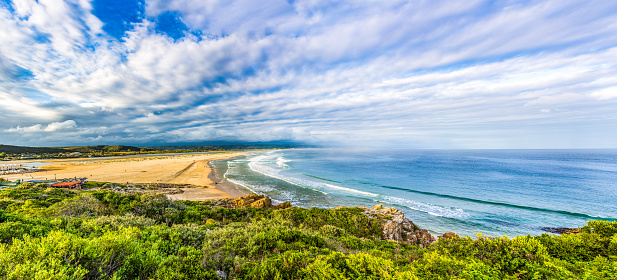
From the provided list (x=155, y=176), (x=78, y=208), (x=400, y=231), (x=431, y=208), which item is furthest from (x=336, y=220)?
(x=155, y=176)

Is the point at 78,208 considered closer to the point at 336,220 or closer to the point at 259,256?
the point at 259,256

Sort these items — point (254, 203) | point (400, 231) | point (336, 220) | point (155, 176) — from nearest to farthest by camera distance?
point (400, 231)
point (336, 220)
point (254, 203)
point (155, 176)

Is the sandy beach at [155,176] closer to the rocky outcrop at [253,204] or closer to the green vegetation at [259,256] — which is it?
the rocky outcrop at [253,204]

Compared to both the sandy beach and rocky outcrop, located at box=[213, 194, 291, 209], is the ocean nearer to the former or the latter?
the sandy beach

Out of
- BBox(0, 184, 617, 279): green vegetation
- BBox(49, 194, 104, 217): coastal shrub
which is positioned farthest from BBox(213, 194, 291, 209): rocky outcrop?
BBox(0, 184, 617, 279): green vegetation

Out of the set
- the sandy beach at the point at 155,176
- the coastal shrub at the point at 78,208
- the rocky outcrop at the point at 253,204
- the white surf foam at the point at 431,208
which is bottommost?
the white surf foam at the point at 431,208

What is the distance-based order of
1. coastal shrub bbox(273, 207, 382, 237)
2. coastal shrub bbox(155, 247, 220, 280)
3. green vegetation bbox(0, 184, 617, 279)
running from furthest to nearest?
coastal shrub bbox(273, 207, 382, 237)
coastal shrub bbox(155, 247, 220, 280)
green vegetation bbox(0, 184, 617, 279)

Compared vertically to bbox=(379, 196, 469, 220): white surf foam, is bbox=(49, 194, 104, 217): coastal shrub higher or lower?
higher

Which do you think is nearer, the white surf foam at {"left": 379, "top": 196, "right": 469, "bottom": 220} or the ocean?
the ocean

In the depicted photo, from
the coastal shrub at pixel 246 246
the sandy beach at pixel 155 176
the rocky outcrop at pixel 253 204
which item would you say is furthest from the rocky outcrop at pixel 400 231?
the sandy beach at pixel 155 176

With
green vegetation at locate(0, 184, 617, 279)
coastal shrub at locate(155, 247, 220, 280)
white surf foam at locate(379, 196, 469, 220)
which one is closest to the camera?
green vegetation at locate(0, 184, 617, 279)

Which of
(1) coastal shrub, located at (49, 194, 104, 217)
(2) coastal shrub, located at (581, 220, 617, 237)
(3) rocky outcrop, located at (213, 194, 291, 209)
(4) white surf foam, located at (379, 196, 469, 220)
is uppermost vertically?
(2) coastal shrub, located at (581, 220, 617, 237)

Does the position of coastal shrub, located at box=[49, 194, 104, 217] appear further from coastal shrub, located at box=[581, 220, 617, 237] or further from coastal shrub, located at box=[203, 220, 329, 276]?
coastal shrub, located at box=[581, 220, 617, 237]
